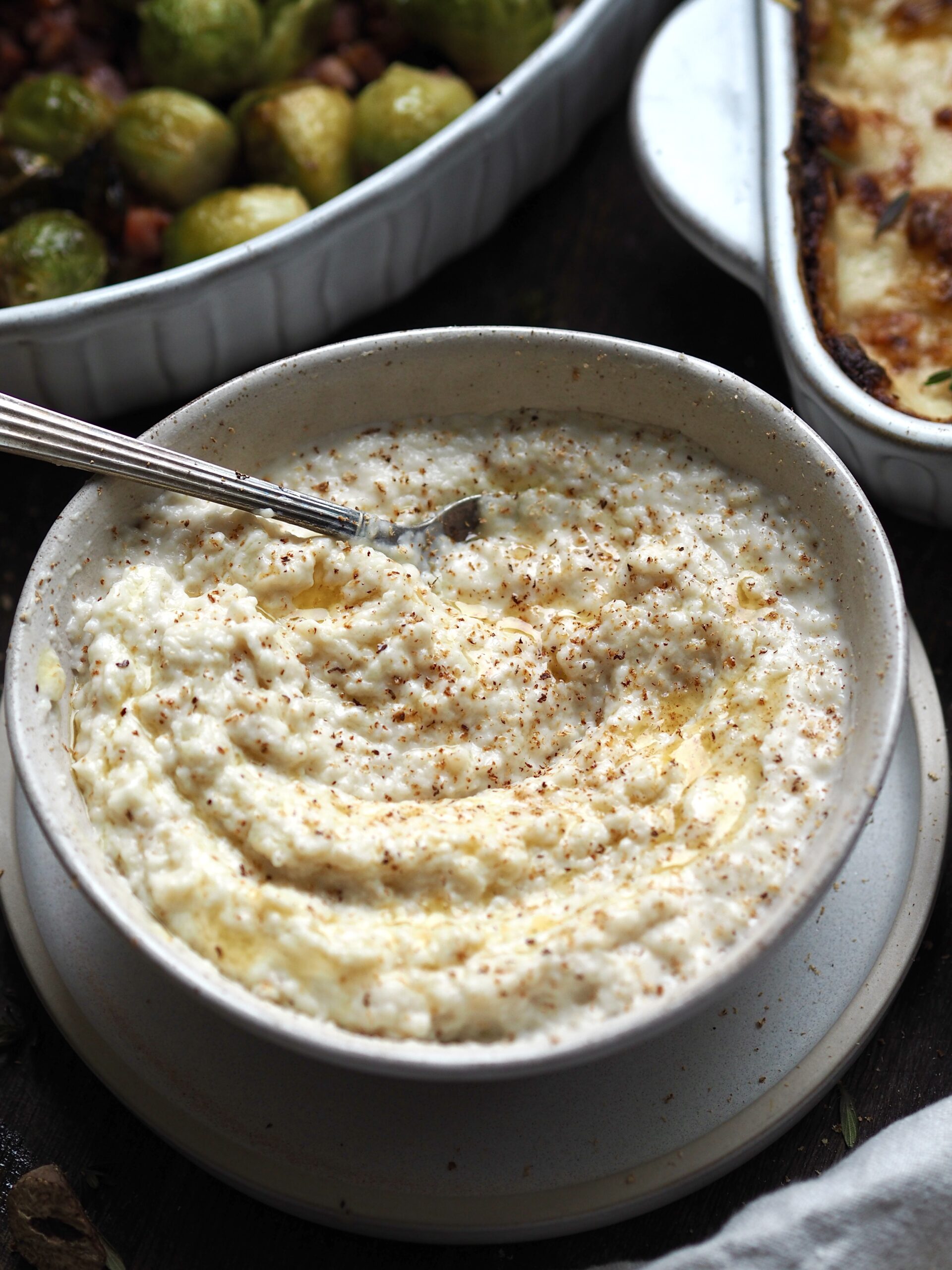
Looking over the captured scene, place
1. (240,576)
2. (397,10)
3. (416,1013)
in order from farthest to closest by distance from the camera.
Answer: (397,10)
(240,576)
(416,1013)

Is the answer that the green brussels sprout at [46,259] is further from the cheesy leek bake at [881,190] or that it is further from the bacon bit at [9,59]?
the cheesy leek bake at [881,190]

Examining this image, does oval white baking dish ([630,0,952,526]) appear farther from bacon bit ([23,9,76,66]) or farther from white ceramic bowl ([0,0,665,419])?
bacon bit ([23,9,76,66])

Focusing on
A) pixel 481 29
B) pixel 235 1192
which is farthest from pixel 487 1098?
pixel 481 29

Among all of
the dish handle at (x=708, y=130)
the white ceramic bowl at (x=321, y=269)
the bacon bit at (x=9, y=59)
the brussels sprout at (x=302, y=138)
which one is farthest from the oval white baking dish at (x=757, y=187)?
the bacon bit at (x=9, y=59)

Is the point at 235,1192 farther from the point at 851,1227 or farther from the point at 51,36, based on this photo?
the point at 51,36

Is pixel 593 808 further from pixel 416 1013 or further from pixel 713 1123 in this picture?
pixel 713 1123

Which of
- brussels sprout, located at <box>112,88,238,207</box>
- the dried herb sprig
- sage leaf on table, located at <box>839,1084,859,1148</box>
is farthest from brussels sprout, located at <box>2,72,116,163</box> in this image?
sage leaf on table, located at <box>839,1084,859,1148</box>

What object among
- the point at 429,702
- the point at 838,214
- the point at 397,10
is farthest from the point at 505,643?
the point at 397,10
